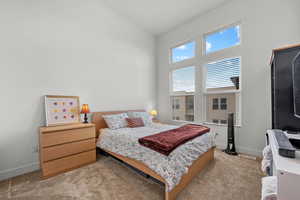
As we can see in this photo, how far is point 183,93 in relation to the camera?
150 inches

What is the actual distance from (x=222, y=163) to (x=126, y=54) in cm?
342

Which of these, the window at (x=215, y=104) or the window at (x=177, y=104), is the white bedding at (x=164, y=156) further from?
the window at (x=177, y=104)

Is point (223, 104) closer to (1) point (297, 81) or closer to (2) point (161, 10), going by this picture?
(1) point (297, 81)

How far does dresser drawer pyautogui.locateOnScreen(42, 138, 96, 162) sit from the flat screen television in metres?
3.14

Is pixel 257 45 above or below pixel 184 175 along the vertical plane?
above

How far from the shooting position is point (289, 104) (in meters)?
1.76

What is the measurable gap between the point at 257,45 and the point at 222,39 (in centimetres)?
77

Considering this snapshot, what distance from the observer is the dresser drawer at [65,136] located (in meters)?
1.86

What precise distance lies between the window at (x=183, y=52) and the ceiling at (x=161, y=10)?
660 mm

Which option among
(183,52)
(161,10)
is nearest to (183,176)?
(183,52)

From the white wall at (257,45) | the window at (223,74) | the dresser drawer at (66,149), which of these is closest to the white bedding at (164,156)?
the dresser drawer at (66,149)

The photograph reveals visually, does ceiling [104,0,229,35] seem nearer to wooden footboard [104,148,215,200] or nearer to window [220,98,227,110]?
window [220,98,227,110]

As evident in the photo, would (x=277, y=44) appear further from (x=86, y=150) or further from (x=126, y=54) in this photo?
(x=86, y=150)

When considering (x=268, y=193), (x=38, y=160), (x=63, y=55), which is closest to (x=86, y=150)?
(x=38, y=160)
